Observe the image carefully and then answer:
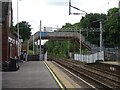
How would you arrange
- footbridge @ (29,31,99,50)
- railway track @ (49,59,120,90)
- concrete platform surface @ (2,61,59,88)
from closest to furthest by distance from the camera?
concrete platform surface @ (2,61,59,88) → railway track @ (49,59,120,90) → footbridge @ (29,31,99,50)

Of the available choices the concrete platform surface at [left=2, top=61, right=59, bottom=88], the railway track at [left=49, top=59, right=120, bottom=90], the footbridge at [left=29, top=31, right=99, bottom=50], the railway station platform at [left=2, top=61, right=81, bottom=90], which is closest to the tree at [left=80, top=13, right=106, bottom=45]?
the footbridge at [left=29, top=31, right=99, bottom=50]

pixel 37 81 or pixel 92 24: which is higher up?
pixel 92 24

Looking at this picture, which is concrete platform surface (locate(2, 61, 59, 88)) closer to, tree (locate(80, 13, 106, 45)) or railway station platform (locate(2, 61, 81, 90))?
railway station platform (locate(2, 61, 81, 90))

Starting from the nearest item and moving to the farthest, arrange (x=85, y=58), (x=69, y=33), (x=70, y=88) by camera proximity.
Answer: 1. (x=70, y=88)
2. (x=85, y=58)
3. (x=69, y=33)

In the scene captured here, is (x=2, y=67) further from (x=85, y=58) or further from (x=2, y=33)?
(x=85, y=58)

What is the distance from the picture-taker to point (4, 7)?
38.4 m

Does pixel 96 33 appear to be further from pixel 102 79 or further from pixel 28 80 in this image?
pixel 28 80

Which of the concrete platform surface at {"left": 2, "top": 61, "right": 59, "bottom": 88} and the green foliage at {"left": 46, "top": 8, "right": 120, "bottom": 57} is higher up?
the green foliage at {"left": 46, "top": 8, "right": 120, "bottom": 57}

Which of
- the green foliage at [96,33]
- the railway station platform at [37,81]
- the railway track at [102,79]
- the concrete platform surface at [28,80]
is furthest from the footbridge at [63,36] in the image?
the railway station platform at [37,81]

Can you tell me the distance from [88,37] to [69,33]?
14.8m

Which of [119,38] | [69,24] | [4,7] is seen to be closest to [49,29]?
[119,38]

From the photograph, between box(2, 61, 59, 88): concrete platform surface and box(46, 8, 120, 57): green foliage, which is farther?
box(46, 8, 120, 57): green foliage

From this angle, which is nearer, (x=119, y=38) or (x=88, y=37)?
(x=119, y=38)

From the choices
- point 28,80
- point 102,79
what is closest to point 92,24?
point 102,79
